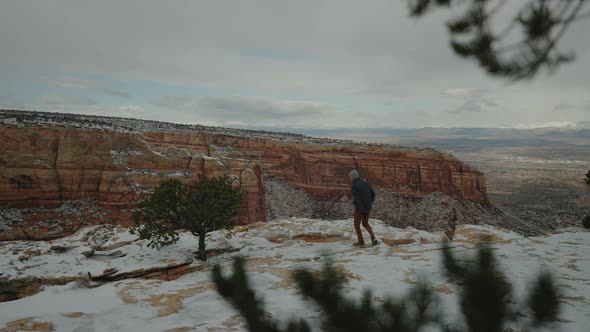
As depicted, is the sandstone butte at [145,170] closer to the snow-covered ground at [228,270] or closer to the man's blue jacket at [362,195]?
the snow-covered ground at [228,270]

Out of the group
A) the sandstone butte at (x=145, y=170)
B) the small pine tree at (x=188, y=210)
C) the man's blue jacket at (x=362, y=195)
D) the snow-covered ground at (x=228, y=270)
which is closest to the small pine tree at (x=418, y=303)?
the snow-covered ground at (x=228, y=270)

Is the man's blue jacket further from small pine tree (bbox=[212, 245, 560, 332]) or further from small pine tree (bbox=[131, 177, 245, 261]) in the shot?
small pine tree (bbox=[212, 245, 560, 332])

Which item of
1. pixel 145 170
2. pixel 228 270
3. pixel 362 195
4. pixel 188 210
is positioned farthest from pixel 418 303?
pixel 145 170

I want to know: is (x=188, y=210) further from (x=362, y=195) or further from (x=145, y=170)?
(x=145, y=170)

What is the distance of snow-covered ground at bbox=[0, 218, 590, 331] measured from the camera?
493 centimetres

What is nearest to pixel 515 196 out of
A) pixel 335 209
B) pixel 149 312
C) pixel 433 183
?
pixel 433 183

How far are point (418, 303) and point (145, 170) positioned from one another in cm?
2914

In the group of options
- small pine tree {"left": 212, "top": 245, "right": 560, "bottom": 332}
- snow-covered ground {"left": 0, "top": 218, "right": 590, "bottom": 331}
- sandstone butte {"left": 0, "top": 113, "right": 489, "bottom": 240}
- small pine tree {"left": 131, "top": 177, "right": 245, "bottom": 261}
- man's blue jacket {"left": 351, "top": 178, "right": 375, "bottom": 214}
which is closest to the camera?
small pine tree {"left": 212, "top": 245, "right": 560, "bottom": 332}

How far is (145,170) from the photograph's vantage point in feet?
93.3

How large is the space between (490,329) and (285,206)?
36.2 metres

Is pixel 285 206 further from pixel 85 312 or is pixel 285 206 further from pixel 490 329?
pixel 490 329

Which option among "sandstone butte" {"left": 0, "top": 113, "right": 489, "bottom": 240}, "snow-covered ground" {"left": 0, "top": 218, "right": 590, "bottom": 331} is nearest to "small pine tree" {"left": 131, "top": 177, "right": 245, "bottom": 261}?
"snow-covered ground" {"left": 0, "top": 218, "right": 590, "bottom": 331}

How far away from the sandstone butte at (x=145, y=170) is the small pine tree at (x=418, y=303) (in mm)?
26862

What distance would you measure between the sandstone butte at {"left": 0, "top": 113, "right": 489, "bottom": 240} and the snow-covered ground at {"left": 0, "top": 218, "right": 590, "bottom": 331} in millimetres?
15554
